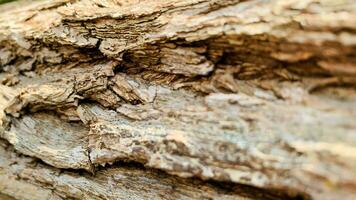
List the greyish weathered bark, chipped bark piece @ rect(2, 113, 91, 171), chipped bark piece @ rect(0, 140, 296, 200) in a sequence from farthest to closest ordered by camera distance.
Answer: chipped bark piece @ rect(2, 113, 91, 171) < chipped bark piece @ rect(0, 140, 296, 200) < the greyish weathered bark

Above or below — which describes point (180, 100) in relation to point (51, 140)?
above

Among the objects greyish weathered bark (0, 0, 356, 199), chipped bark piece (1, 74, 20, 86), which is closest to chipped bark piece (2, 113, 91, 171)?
greyish weathered bark (0, 0, 356, 199)

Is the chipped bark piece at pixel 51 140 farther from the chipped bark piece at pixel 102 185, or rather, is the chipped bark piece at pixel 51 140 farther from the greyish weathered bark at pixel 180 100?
the chipped bark piece at pixel 102 185

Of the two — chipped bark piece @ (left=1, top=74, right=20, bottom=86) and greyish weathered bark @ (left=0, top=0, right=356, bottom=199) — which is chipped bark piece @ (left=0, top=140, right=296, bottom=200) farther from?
chipped bark piece @ (left=1, top=74, right=20, bottom=86)

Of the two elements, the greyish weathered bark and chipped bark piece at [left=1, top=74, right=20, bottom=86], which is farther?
chipped bark piece at [left=1, top=74, right=20, bottom=86]

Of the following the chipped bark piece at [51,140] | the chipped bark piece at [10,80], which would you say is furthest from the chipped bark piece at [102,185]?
the chipped bark piece at [10,80]

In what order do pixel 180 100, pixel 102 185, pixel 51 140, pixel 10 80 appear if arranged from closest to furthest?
pixel 180 100 → pixel 102 185 → pixel 51 140 → pixel 10 80

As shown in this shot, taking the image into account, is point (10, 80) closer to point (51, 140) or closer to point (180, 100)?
point (51, 140)

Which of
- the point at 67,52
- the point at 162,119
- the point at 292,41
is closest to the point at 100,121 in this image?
the point at 162,119

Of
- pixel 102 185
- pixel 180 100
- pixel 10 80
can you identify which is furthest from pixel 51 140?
pixel 180 100
